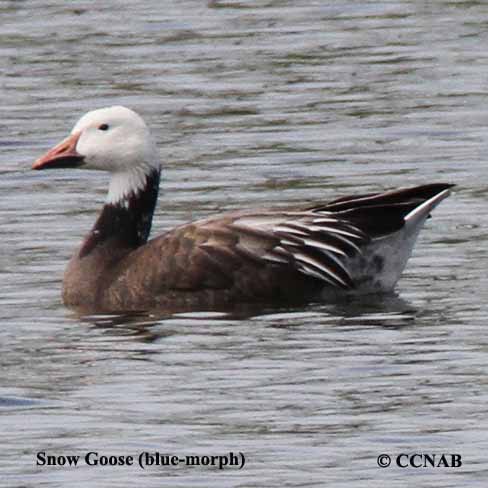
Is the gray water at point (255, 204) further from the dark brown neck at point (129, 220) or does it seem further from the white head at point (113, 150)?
the white head at point (113, 150)

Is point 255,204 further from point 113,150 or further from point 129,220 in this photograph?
point 113,150

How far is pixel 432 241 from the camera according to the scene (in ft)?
52.0

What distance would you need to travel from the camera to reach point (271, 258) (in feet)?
47.5

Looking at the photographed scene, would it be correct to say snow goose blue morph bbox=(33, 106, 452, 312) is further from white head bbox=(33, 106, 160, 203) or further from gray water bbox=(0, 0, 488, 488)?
white head bbox=(33, 106, 160, 203)

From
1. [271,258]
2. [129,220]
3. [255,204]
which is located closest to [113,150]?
[129,220]

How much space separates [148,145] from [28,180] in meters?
3.29

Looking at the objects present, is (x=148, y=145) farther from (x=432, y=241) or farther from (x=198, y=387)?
(x=198, y=387)

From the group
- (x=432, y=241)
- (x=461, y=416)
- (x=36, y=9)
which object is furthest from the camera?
(x=36, y=9)

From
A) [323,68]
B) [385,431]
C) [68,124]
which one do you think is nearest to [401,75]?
[323,68]

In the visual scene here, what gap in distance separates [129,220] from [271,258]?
1271 millimetres

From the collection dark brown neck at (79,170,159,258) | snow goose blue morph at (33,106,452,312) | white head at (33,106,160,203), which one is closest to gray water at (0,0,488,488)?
snow goose blue morph at (33,106,452,312)

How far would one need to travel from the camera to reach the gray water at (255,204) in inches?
427

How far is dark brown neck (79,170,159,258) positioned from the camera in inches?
598

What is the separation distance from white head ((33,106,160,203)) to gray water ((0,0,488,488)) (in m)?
0.77
